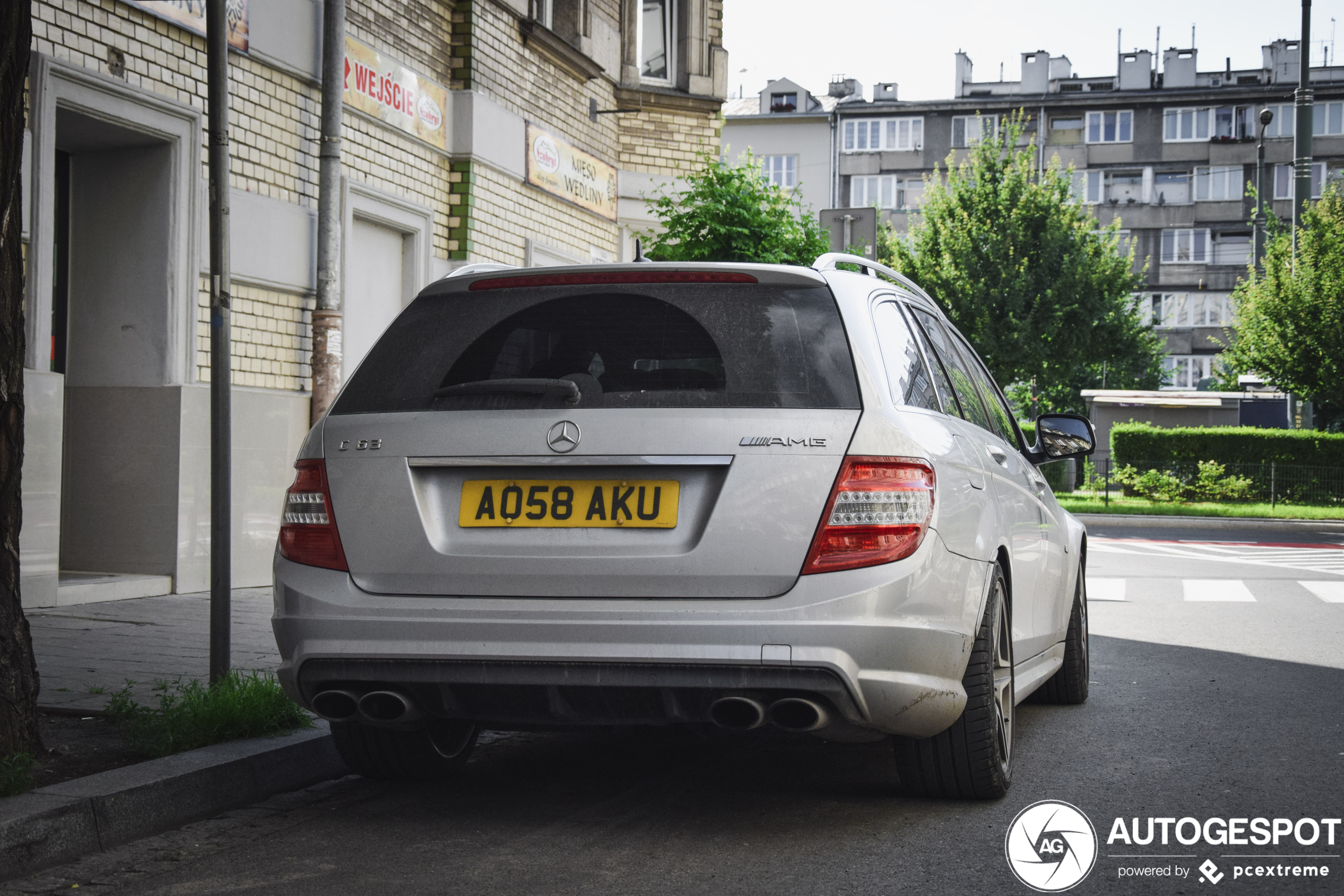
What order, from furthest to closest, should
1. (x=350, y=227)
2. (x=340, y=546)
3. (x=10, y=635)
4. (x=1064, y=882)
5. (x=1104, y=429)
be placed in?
(x=1104, y=429) → (x=350, y=227) → (x=10, y=635) → (x=340, y=546) → (x=1064, y=882)

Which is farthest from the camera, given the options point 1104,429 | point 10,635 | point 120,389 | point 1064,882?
point 1104,429

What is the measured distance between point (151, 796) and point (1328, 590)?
11.8 meters

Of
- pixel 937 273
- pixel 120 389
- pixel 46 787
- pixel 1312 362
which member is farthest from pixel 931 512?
pixel 937 273

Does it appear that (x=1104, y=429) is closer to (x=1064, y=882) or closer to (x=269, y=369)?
(x=269, y=369)

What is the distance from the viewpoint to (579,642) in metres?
3.86

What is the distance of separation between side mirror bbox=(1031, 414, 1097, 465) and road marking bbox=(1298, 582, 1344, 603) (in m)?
6.73

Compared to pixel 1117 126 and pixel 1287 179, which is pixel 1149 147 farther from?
pixel 1287 179

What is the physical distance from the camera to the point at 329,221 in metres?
12.2

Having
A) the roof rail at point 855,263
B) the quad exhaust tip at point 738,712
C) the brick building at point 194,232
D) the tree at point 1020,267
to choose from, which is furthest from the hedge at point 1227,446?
the quad exhaust tip at point 738,712

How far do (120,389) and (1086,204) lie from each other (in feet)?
218

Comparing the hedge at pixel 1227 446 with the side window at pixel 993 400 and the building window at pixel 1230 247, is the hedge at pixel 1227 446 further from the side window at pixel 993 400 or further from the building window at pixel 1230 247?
the building window at pixel 1230 247

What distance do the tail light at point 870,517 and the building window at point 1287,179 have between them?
73.4 meters

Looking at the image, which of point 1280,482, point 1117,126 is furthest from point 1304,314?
point 1117,126

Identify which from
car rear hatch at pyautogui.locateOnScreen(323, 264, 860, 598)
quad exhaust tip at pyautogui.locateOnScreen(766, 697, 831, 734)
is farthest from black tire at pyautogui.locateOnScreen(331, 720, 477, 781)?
quad exhaust tip at pyautogui.locateOnScreen(766, 697, 831, 734)
